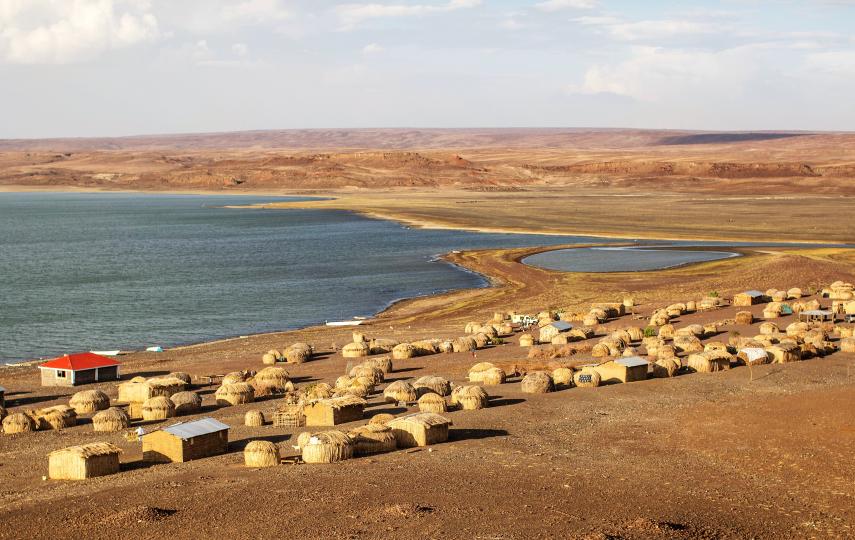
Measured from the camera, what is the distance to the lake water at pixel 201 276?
6888 cm

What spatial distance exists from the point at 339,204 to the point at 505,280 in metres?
111

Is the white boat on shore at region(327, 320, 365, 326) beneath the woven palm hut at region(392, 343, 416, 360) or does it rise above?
beneath

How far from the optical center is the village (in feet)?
108

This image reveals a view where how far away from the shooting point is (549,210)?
563 ft

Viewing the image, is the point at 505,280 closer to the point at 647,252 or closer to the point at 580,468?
the point at 647,252

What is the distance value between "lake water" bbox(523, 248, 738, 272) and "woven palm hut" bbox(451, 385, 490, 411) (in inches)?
2166

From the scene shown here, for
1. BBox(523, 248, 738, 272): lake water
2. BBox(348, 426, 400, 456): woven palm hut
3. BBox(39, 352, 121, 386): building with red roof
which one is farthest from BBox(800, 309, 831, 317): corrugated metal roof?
BBox(39, 352, 121, 386): building with red roof

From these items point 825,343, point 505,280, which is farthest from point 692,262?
point 825,343

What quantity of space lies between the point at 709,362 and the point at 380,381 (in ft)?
50.7

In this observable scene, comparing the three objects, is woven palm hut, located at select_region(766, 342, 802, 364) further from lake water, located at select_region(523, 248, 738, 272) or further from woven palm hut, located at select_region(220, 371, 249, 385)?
lake water, located at select_region(523, 248, 738, 272)

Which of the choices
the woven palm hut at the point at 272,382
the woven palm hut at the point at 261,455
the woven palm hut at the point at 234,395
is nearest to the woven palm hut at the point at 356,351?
the woven palm hut at the point at 272,382

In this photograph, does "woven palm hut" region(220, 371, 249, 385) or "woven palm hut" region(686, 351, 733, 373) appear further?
"woven palm hut" region(686, 351, 733, 373)

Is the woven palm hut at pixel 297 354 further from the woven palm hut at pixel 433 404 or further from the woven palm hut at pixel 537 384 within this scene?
the woven palm hut at pixel 433 404

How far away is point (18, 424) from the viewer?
38.7 m
